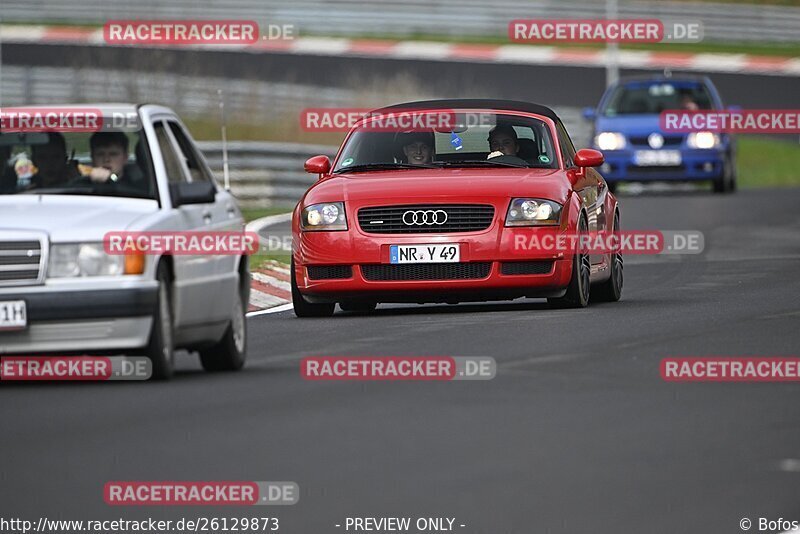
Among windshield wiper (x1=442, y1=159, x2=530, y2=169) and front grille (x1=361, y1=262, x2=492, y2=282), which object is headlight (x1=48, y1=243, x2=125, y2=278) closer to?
front grille (x1=361, y1=262, x2=492, y2=282)

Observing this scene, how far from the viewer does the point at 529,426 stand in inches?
345

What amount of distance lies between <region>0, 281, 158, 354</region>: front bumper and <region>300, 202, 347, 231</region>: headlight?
4.53 metres

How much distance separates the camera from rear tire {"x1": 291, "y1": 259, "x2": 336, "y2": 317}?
1498cm

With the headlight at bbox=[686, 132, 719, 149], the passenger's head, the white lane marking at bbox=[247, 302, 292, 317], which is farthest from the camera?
the headlight at bbox=[686, 132, 719, 149]

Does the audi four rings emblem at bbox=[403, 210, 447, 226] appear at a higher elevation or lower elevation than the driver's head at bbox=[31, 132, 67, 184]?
lower

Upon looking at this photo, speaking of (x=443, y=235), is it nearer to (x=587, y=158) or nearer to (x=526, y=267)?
(x=526, y=267)

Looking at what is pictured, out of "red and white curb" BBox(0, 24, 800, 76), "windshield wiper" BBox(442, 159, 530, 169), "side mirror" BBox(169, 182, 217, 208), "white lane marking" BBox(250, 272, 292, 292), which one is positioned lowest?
"red and white curb" BBox(0, 24, 800, 76)

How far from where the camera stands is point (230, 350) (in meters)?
11.3

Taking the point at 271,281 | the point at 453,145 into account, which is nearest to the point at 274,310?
the point at 453,145

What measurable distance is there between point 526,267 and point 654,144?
1696 cm

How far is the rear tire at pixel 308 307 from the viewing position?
15.0 meters

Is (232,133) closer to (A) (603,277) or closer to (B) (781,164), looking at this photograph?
(B) (781,164)

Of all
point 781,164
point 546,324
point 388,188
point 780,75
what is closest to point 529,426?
point 546,324

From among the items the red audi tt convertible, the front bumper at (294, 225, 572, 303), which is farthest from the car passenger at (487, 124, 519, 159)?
the front bumper at (294, 225, 572, 303)
